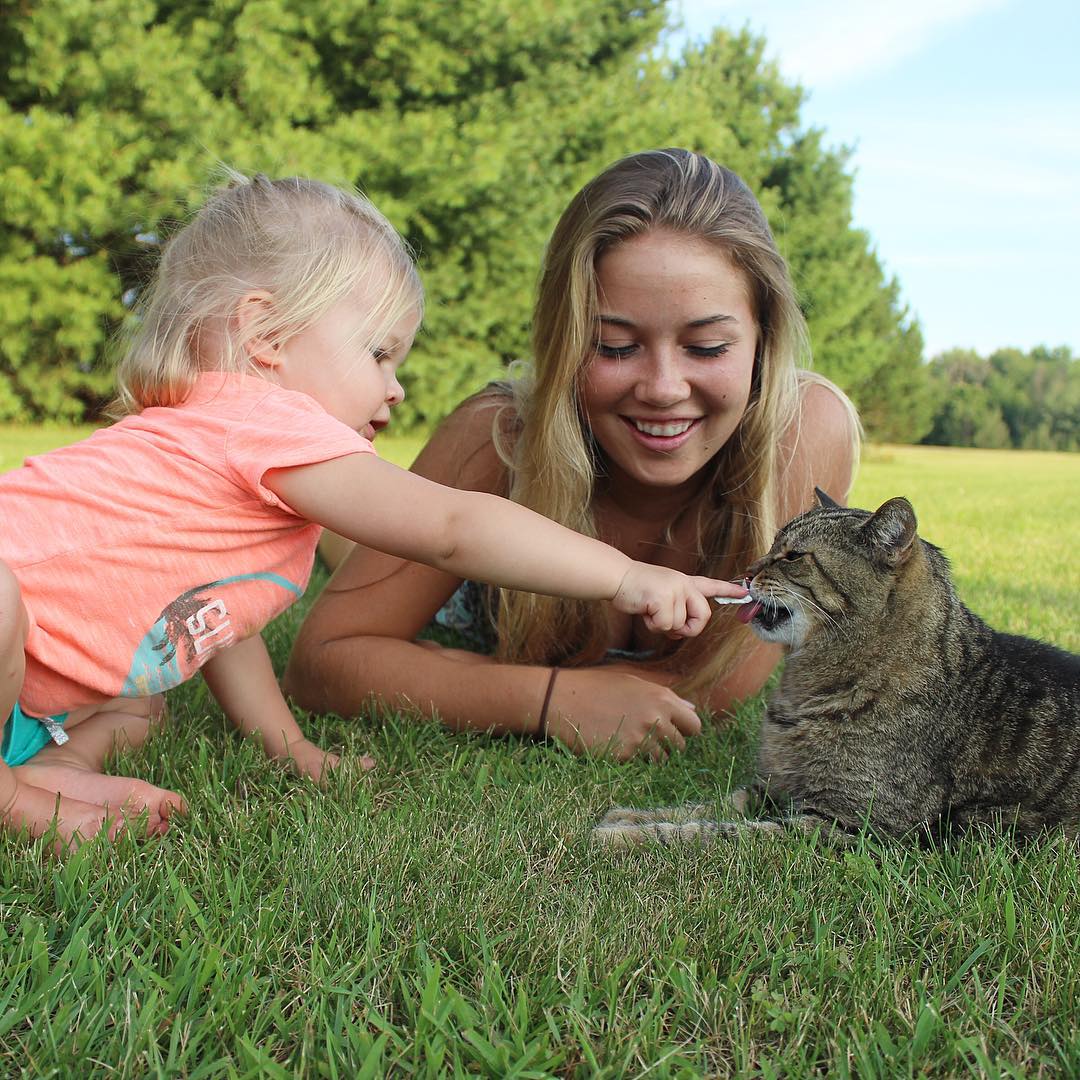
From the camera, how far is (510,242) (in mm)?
16828

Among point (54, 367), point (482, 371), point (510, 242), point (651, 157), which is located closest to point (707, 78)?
point (510, 242)

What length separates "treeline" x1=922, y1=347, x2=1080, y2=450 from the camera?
36812 mm

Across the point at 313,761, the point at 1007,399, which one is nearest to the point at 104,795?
the point at 313,761

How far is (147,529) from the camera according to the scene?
6.78 ft

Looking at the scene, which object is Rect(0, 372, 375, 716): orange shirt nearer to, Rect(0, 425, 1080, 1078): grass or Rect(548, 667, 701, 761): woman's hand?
Rect(0, 425, 1080, 1078): grass

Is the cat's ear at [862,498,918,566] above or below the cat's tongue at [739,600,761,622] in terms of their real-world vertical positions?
above

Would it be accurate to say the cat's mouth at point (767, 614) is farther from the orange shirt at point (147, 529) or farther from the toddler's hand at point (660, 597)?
the orange shirt at point (147, 529)

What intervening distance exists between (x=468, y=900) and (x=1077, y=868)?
1.13 metres

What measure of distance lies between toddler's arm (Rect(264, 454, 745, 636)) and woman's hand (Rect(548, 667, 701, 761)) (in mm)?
686

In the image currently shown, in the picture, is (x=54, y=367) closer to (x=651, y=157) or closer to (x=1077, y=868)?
(x=651, y=157)

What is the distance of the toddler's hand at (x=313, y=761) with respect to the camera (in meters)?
2.35

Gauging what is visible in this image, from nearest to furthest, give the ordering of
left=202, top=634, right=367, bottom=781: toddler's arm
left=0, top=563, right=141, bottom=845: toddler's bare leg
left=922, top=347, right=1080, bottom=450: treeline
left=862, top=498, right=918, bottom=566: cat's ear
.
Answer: left=0, top=563, right=141, bottom=845: toddler's bare leg
left=862, top=498, right=918, bottom=566: cat's ear
left=202, top=634, right=367, bottom=781: toddler's arm
left=922, top=347, right=1080, bottom=450: treeline

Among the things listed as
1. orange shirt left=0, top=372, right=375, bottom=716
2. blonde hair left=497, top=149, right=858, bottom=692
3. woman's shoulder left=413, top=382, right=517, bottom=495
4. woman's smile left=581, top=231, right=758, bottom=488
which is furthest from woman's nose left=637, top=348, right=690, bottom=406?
orange shirt left=0, top=372, right=375, bottom=716

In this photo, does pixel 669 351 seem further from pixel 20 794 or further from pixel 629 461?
pixel 20 794
